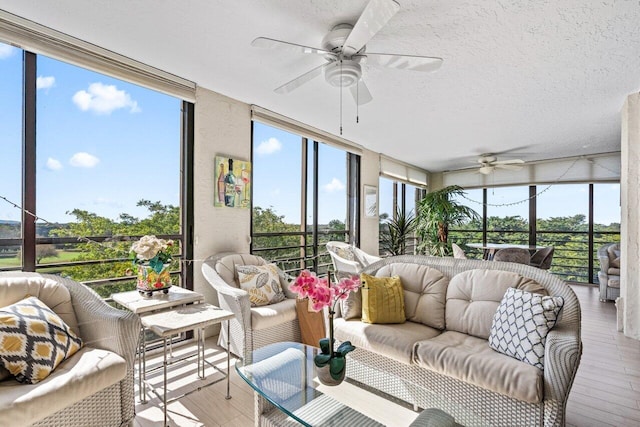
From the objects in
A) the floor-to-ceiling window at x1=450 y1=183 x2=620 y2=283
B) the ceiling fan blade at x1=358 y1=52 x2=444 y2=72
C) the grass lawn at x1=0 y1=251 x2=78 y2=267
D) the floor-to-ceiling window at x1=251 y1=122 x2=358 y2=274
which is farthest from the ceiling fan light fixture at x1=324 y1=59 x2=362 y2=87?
the floor-to-ceiling window at x1=450 y1=183 x2=620 y2=283

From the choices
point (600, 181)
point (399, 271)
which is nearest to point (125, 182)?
point (399, 271)

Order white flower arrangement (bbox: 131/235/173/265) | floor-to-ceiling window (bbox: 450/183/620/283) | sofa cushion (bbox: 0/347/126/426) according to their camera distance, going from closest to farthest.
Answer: sofa cushion (bbox: 0/347/126/426)
white flower arrangement (bbox: 131/235/173/265)
floor-to-ceiling window (bbox: 450/183/620/283)

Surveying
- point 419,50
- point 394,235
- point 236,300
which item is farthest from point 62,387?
point 394,235

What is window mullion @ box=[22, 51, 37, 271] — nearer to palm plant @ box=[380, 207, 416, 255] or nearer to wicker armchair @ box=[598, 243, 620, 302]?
palm plant @ box=[380, 207, 416, 255]

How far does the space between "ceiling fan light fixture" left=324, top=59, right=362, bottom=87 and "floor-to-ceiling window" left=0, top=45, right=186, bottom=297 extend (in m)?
1.62

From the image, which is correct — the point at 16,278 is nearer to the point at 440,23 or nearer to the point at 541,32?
the point at 440,23

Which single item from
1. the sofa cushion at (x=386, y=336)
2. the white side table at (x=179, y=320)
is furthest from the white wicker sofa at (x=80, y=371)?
the sofa cushion at (x=386, y=336)

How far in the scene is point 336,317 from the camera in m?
2.55

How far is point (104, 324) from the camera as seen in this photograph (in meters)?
1.81

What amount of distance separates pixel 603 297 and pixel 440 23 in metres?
5.00

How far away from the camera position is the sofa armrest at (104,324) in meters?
1.75

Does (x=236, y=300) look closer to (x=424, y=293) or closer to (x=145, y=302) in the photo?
(x=145, y=302)

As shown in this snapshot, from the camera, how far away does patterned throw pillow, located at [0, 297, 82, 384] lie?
1488 mm

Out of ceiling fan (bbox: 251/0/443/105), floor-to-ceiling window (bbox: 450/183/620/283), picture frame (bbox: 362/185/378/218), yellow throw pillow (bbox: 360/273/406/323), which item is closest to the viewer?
ceiling fan (bbox: 251/0/443/105)
